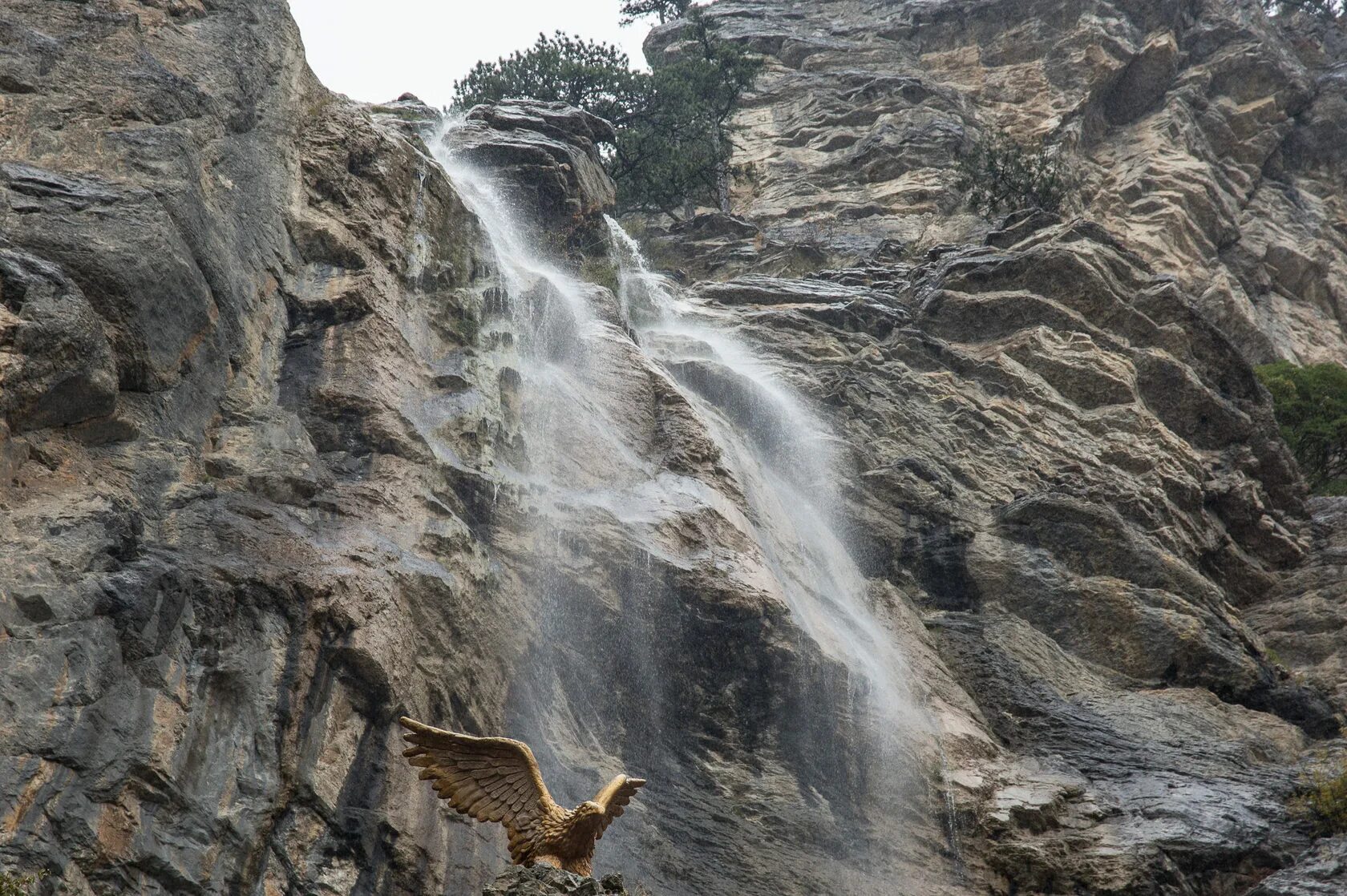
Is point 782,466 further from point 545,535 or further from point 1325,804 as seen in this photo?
point 1325,804

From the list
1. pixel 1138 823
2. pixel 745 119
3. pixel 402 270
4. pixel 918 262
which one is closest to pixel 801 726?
pixel 1138 823

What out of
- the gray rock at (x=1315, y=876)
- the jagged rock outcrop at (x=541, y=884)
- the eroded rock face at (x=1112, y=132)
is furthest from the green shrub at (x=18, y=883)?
the eroded rock face at (x=1112, y=132)

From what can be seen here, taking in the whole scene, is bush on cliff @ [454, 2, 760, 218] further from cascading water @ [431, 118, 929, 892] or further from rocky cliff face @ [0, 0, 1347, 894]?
cascading water @ [431, 118, 929, 892]

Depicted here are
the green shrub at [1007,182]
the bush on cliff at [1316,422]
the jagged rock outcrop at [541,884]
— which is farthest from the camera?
the green shrub at [1007,182]

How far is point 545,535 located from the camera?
15305 millimetres

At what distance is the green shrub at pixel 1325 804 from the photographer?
14.5m

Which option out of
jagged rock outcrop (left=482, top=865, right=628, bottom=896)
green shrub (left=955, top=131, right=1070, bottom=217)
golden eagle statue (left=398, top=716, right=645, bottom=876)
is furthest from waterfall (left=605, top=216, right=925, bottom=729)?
green shrub (left=955, top=131, right=1070, bottom=217)

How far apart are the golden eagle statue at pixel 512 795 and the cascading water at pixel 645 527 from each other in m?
2.54

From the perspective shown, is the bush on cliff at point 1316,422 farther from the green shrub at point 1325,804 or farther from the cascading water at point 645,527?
the green shrub at point 1325,804

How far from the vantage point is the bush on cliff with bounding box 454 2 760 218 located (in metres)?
34.7

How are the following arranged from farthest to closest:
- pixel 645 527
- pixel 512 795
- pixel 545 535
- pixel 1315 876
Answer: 1. pixel 645 527
2. pixel 545 535
3. pixel 1315 876
4. pixel 512 795

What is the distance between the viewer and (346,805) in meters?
11.1

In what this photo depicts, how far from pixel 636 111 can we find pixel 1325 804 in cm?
2786

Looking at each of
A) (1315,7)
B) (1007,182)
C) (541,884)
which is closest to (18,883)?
(541,884)
